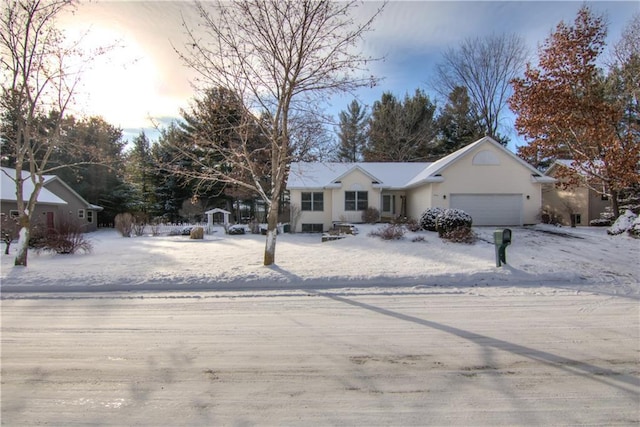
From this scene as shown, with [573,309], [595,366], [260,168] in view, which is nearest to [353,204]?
[260,168]

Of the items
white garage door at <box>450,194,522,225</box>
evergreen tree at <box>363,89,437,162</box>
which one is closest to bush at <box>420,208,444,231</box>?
white garage door at <box>450,194,522,225</box>

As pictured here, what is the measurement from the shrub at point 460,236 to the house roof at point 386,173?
17.2ft

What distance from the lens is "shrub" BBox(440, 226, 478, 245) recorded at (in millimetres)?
12477

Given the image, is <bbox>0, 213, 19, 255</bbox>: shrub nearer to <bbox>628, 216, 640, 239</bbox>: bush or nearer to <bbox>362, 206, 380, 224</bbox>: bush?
<bbox>362, 206, 380, 224</bbox>: bush

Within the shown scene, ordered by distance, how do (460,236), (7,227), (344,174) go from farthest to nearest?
(344,174)
(7,227)
(460,236)

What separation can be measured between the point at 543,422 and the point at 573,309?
3.78m

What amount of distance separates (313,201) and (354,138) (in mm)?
14478

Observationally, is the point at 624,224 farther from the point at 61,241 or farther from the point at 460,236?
the point at 61,241

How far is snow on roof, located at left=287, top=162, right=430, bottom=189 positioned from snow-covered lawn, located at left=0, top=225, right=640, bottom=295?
9.45m

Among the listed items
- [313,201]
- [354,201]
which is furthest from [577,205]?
[313,201]

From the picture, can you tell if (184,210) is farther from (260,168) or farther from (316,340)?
(316,340)

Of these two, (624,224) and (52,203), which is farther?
(52,203)

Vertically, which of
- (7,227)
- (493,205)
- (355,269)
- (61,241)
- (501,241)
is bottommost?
(355,269)

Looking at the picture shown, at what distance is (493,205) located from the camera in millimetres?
18047
